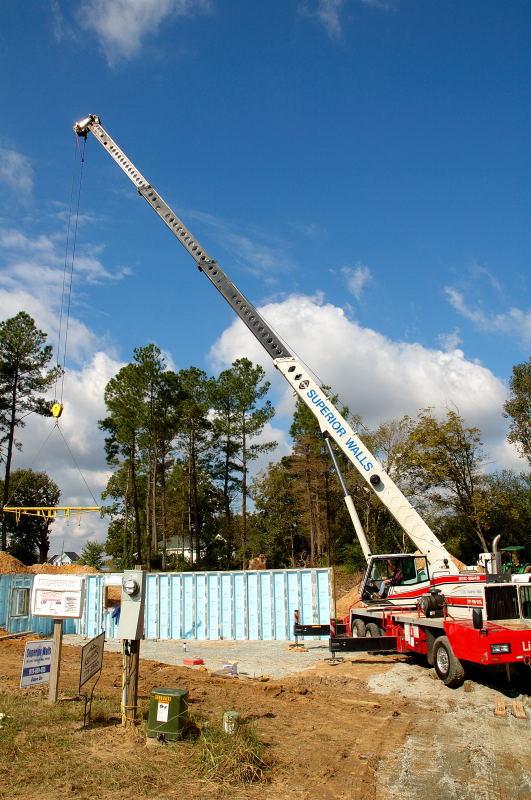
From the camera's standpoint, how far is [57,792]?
5.50 meters

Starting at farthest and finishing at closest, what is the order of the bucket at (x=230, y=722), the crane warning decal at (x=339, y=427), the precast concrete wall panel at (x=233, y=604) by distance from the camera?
the precast concrete wall panel at (x=233, y=604) → the crane warning decal at (x=339, y=427) → the bucket at (x=230, y=722)

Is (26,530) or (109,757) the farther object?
(26,530)

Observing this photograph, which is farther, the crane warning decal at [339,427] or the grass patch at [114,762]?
the crane warning decal at [339,427]

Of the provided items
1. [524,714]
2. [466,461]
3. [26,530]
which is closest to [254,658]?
[524,714]

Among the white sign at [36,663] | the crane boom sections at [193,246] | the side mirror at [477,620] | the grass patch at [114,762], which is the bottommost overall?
the grass patch at [114,762]

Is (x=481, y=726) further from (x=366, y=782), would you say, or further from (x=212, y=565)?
(x=212, y=565)

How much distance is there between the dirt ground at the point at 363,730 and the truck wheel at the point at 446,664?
186 millimetres

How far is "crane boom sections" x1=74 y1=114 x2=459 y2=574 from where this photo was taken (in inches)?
550

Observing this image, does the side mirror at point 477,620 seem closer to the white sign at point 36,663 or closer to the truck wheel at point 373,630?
the truck wheel at point 373,630

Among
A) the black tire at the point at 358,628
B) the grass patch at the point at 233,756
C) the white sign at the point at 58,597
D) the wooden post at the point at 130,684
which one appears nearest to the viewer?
the grass patch at the point at 233,756

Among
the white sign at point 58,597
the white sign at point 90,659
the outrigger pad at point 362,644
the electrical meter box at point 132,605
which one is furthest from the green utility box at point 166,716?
the outrigger pad at point 362,644

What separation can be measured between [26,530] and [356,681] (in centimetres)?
5724

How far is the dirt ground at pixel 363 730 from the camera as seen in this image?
5.95 meters

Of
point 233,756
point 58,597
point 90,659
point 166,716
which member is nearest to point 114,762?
point 166,716
